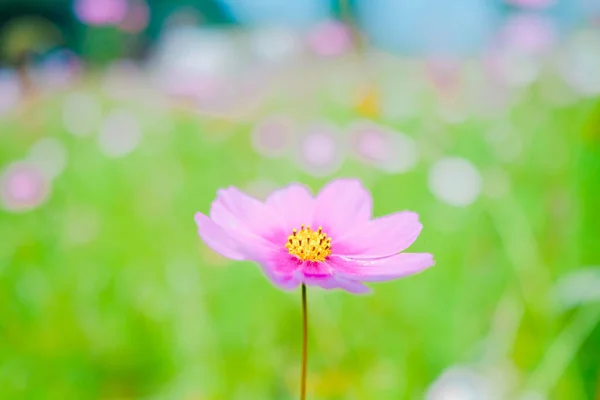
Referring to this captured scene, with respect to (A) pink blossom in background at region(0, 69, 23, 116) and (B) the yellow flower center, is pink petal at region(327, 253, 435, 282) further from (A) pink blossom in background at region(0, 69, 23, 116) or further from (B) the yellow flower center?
(A) pink blossom in background at region(0, 69, 23, 116)

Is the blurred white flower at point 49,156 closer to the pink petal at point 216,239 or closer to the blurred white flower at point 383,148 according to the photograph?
the blurred white flower at point 383,148

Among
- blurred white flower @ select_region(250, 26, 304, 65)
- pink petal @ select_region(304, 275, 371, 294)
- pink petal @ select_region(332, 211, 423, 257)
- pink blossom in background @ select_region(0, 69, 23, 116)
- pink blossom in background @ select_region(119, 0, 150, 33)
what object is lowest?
pink petal @ select_region(304, 275, 371, 294)

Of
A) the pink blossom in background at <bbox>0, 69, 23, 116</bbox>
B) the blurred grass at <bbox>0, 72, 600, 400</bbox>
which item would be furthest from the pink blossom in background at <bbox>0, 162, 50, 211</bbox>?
the pink blossom in background at <bbox>0, 69, 23, 116</bbox>

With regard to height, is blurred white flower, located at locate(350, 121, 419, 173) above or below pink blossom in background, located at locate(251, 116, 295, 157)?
below

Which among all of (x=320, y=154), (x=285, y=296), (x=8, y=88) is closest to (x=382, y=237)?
(x=285, y=296)

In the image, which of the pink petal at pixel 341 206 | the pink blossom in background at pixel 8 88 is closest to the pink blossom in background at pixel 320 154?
the pink petal at pixel 341 206

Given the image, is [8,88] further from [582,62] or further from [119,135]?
[582,62]
